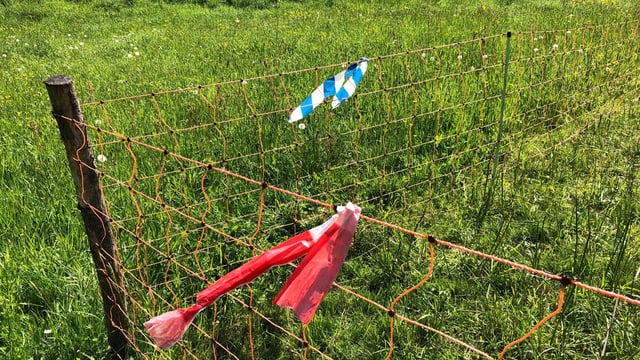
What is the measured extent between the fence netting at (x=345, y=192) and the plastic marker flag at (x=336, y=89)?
0.42 m

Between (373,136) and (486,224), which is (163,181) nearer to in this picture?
(373,136)

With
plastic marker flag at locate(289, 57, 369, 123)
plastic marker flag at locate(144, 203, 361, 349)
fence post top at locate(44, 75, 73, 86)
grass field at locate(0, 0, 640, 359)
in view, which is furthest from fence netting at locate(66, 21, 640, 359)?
plastic marker flag at locate(289, 57, 369, 123)

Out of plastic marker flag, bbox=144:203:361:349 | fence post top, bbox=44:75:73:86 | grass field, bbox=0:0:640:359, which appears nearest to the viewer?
plastic marker flag, bbox=144:203:361:349

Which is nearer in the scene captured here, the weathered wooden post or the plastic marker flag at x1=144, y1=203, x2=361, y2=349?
the plastic marker flag at x1=144, y1=203, x2=361, y2=349

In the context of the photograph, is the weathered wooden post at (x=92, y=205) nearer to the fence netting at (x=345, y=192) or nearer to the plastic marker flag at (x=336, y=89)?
the fence netting at (x=345, y=192)

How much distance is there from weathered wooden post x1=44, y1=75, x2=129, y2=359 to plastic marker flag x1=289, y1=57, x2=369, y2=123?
0.85m

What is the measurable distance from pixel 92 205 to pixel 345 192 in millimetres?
1670

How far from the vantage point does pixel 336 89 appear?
7.61 feet

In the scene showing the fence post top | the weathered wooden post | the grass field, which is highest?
the fence post top

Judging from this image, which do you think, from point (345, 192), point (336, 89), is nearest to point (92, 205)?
point (336, 89)

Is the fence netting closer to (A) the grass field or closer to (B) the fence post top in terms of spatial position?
(A) the grass field

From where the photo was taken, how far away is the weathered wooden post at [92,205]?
1917 mm

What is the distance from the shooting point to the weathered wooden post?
1917 millimetres

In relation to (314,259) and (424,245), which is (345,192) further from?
(314,259)
